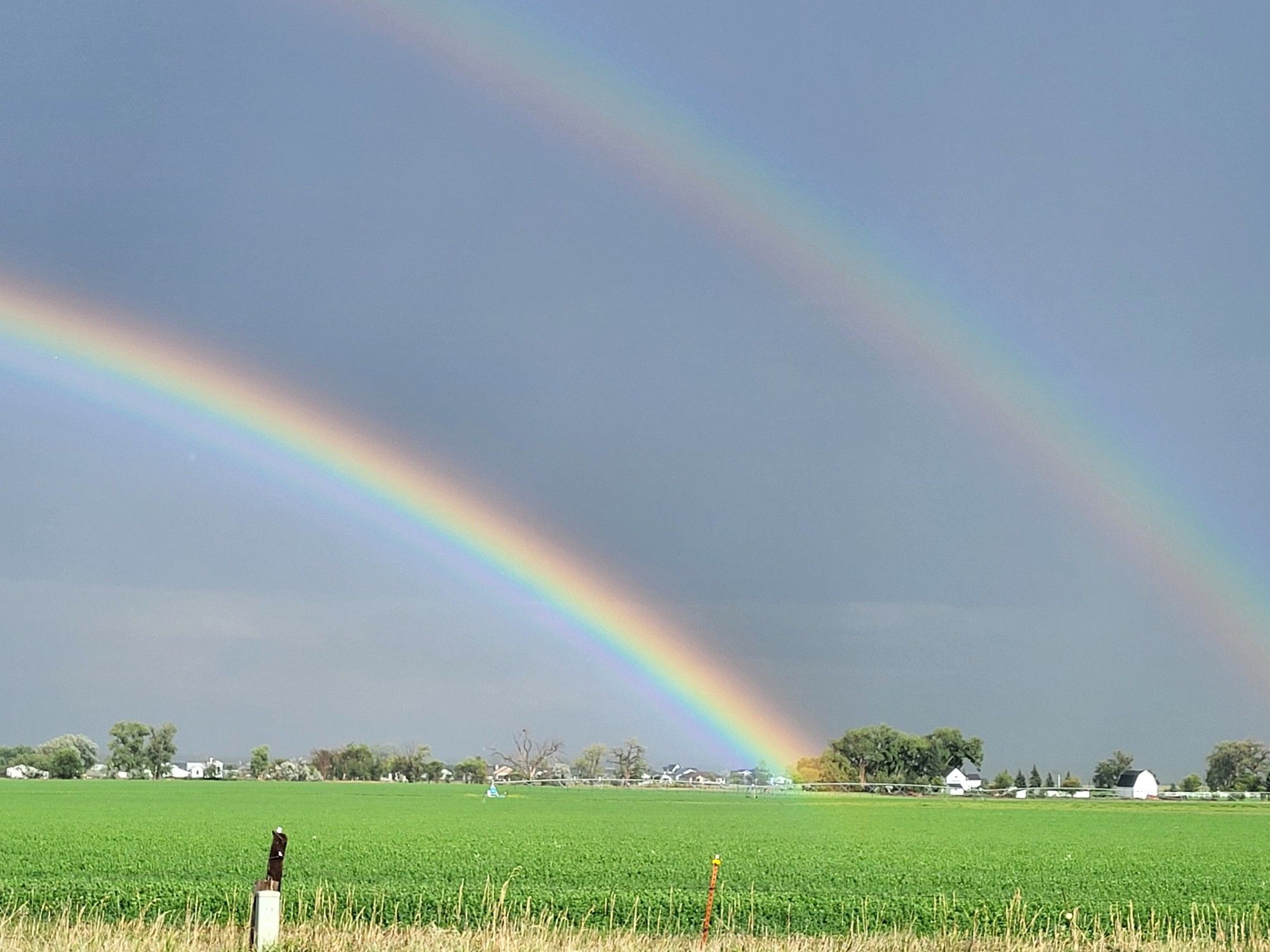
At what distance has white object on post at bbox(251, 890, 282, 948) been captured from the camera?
13984 millimetres

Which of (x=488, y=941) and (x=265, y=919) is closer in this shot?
(x=265, y=919)

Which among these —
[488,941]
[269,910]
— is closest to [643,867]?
[488,941]

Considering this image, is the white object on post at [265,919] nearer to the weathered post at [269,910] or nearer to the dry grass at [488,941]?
the weathered post at [269,910]

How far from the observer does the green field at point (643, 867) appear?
23.4m

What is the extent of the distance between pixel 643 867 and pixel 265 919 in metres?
20.1

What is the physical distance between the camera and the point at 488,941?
49.8 feet

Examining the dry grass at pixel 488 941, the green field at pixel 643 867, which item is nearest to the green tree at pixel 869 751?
the green field at pixel 643 867

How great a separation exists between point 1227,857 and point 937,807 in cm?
5938

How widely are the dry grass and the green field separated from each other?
73.0 inches

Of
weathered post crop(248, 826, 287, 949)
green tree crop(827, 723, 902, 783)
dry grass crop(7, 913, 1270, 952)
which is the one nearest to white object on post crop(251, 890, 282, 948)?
weathered post crop(248, 826, 287, 949)

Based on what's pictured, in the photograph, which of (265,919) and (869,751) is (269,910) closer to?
(265,919)

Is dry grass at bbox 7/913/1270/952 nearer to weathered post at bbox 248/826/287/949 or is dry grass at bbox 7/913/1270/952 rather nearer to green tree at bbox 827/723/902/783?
weathered post at bbox 248/826/287/949

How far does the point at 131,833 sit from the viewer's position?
4516 centimetres

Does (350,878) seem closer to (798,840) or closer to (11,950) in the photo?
(11,950)
